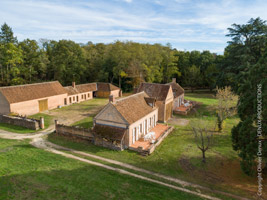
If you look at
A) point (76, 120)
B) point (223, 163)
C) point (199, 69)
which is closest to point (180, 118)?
point (223, 163)

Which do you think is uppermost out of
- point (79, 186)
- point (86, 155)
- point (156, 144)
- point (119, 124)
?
point (119, 124)

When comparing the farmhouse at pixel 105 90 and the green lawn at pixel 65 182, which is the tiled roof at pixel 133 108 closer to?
the green lawn at pixel 65 182

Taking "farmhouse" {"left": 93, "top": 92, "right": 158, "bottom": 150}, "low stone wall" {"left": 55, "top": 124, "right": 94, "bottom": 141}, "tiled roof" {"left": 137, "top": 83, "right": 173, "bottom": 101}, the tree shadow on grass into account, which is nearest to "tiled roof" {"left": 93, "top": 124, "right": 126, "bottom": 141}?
"farmhouse" {"left": 93, "top": 92, "right": 158, "bottom": 150}

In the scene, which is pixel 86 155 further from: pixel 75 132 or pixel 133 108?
pixel 133 108

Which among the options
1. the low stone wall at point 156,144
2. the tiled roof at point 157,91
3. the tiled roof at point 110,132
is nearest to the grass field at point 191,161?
the low stone wall at point 156,144

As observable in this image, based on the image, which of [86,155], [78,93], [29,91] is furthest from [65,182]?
[78,93]

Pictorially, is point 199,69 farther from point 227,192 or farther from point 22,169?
point 22,169
